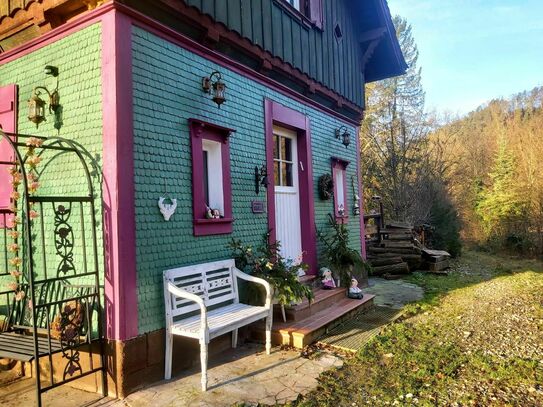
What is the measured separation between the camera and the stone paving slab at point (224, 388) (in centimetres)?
322

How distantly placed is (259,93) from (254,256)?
234cm

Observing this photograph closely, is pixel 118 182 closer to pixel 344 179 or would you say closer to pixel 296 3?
pixel 296 3

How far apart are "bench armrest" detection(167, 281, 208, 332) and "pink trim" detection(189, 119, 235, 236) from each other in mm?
750

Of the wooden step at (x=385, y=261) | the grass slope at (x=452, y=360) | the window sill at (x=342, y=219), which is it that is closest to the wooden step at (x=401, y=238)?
the wooden step at (x=385, y=261)

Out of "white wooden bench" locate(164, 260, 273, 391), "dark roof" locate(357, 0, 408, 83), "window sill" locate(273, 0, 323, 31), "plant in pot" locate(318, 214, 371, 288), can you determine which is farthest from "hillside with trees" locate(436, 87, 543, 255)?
"white wooden bench" locate(164, 260, 273, 391)

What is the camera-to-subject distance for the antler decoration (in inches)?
150

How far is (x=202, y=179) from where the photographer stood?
4.39 m

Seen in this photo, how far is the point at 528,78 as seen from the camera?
22016 mm

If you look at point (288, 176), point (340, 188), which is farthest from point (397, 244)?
point (288, 176)

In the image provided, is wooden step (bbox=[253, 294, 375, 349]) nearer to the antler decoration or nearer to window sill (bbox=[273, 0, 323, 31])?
the antler decoration

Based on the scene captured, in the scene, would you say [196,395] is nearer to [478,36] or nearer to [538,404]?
[538,404]

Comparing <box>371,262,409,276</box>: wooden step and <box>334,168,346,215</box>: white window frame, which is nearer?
<box>334,168,346,215</box>: white window frame

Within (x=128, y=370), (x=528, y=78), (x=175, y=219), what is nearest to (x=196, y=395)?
(x=128, y=370)

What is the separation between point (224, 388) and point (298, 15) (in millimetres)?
5542
